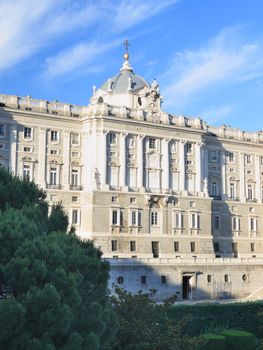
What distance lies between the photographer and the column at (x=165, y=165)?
215 feet

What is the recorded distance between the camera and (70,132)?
208ft

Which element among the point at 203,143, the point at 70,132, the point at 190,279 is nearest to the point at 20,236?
the point at 190,279

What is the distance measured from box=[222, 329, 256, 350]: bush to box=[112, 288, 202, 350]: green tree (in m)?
8.08

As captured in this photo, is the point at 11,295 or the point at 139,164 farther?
the point at 139,164

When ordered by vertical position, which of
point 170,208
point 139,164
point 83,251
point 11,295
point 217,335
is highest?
point 139,164

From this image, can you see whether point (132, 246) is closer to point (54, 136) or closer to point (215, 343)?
point (54, 136)

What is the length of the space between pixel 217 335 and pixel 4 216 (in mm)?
18908

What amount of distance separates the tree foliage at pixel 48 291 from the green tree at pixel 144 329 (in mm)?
3603

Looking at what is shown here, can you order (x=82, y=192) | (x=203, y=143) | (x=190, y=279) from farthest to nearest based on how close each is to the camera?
1. (x=203, y=143)
2. (x=82, y=192)
3. (x=190, y=279)

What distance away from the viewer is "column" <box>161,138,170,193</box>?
6556 cm

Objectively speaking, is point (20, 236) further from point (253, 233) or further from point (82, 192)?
point (253, 233)

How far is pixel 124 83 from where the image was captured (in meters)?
70.6

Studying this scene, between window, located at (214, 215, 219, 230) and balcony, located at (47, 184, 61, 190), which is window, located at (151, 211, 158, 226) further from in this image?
balcony, located at (47, 184, 61, 190)

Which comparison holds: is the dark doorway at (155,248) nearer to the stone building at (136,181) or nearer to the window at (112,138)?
the stone building at (136,181)
